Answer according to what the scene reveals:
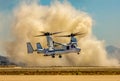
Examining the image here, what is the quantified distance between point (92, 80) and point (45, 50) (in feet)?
364

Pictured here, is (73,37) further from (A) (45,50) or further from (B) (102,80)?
(B) (102,80)

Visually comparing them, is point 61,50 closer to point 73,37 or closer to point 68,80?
point 73,37

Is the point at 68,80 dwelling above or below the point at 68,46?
below

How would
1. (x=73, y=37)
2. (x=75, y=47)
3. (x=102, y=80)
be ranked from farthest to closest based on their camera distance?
(x=73, y=37), (x=75, y=47), (x=102, y=80)

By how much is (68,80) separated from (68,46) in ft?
328

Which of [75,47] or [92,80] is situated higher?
[75,47]

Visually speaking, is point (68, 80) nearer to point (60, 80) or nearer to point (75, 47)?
point (60, 80)

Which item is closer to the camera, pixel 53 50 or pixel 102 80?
pixel 102 80

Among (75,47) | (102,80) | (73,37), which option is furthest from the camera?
(73,37)

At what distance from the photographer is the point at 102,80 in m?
81.3

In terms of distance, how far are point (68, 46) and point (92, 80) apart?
10141cm

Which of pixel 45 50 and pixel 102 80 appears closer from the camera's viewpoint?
pixel 102 80

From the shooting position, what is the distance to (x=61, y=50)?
18600cm

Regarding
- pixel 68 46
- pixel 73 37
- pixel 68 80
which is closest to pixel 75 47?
pixel 68 46
